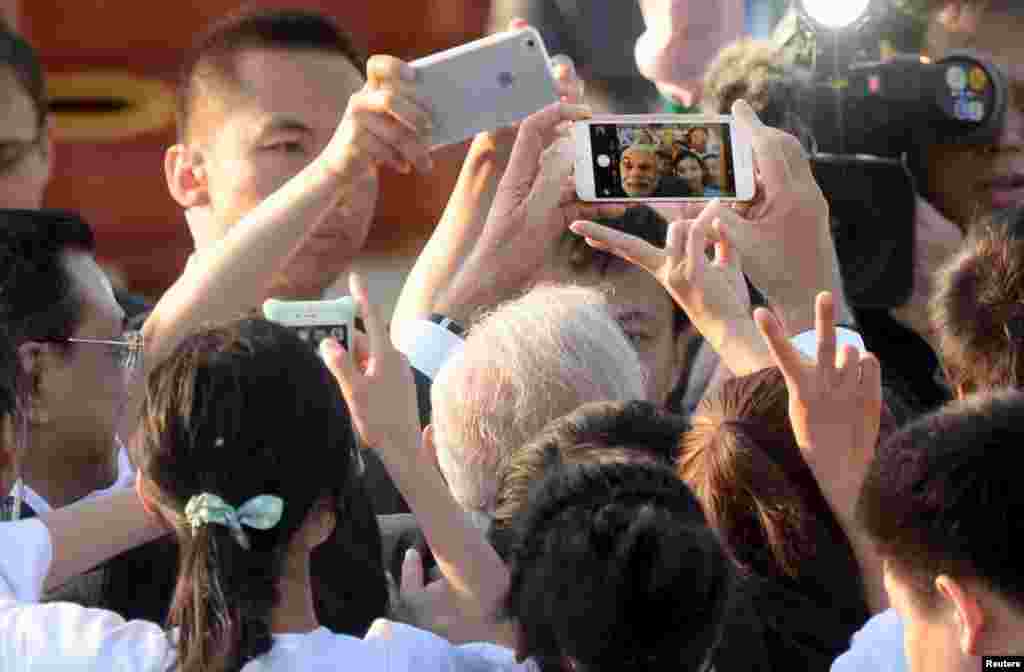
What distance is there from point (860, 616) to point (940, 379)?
1.49 meters

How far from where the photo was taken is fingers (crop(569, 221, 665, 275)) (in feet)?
8.38

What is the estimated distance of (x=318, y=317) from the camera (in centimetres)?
241

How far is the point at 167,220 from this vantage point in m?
5.14

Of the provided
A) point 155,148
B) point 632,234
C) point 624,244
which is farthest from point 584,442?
point 155,148

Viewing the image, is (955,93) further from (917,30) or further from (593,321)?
(593,321)

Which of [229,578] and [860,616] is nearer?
[229,578]

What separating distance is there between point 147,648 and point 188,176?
1741 mm

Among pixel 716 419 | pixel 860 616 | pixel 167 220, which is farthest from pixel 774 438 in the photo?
pixel 167 220

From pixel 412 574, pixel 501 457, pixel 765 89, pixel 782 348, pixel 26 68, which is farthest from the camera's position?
pixel 26 68

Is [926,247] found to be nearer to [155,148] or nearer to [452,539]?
[452,539]

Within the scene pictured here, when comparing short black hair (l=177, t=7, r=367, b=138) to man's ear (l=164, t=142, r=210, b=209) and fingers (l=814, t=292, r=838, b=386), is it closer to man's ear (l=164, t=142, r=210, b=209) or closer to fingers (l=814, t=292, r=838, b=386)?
man's ear (l=164, t=142, r=210, b=209)

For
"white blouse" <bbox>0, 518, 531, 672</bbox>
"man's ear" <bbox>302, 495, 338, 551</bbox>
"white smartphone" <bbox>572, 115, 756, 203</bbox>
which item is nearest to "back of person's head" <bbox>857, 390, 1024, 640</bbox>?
"white blouse" <bbox>0, 518, 531, 672</bbox>

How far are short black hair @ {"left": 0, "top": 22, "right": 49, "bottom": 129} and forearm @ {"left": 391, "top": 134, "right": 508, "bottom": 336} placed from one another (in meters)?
1.29

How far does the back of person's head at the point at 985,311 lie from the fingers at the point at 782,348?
36 cm
